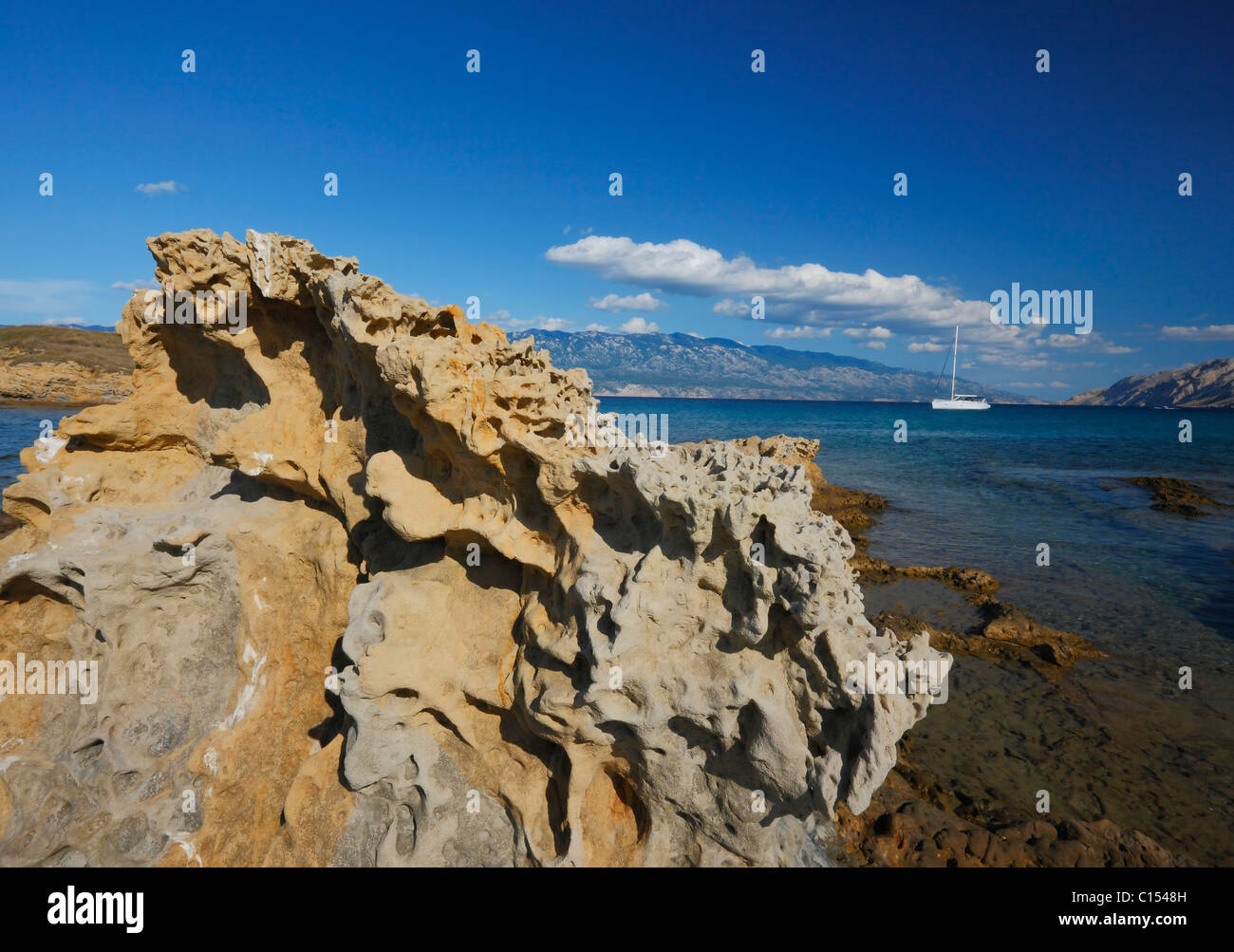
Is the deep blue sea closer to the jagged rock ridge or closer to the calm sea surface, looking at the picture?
the calm sea surface

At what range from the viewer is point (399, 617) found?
15.3ft

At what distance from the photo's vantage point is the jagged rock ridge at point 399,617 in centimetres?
397

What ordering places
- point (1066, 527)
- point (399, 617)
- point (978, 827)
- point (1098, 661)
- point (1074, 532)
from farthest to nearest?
point (1066, 527) → point (1074, 532) → point (1098, 661) → point (978, 827) → point (399, 617)

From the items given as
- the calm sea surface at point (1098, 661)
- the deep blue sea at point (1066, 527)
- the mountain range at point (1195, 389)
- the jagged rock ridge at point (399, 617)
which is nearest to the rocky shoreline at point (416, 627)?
the jagged rock ridge at point (399, 617)

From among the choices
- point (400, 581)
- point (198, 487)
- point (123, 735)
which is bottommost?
point (123, 735)

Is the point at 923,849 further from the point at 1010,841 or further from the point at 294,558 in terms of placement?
the point at 294,558

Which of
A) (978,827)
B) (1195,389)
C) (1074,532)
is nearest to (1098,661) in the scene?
(978,827)

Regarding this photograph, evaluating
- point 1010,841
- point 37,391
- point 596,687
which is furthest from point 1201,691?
point 37,391

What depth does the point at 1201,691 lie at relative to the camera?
9.76 m

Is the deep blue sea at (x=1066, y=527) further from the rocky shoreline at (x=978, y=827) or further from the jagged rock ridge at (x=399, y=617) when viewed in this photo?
the jagged rock ridge at (x=399, y=617)

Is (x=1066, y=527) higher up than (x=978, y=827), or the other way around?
(x=1066, y=527)

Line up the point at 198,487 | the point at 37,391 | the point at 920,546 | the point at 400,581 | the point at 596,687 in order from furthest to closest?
the point at 37,391
the point at 920,546
the point at 198,487
the point at 400,581
the point at 596,687

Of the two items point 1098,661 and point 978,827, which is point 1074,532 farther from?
point 978,827
